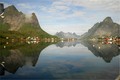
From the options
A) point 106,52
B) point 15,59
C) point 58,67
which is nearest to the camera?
point 58,67

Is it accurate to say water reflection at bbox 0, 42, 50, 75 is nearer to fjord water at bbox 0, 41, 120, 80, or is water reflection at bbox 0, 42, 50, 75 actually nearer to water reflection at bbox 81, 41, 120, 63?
fjord water at bbox 0, 41, 120, 80

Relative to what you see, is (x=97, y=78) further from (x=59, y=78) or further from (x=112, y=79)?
(x=59, y=78)

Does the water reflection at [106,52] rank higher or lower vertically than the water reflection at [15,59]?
lower

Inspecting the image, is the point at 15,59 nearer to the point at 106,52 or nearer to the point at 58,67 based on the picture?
the point at 58,67

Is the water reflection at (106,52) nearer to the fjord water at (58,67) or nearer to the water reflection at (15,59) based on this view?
the fjord water at (58,67)

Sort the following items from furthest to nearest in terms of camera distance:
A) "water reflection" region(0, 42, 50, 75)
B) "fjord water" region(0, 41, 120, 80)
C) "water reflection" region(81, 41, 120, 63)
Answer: "water reflection" region(81, 41, 120, 63) → "water reflection" region(0, 42, 50, 75) → "fjord water" region(0, 41, 120, 80)

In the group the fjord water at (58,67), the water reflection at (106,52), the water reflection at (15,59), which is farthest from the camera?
the water reflection at (106,52)

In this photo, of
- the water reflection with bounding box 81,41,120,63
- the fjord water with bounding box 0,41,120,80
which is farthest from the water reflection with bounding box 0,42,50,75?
the water reflection with bounding box 81,41,120,63

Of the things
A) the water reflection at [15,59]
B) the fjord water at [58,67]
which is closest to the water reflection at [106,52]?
the fjord water at [58,67]

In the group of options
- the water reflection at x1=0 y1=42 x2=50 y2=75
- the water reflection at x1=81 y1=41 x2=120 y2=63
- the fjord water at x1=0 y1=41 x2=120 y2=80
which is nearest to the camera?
the fjord water at x1=0 y1=41 x2=120 y2=80

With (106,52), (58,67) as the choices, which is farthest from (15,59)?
(106,52)

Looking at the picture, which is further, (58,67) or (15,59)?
(15,59)

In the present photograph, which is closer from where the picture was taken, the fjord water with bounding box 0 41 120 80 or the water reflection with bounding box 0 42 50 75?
the fjord water with bounding box 0 41 120 80

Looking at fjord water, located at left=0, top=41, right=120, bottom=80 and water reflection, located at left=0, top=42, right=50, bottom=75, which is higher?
water reflection, located at left=0, top=42, right=50, bottom=75
